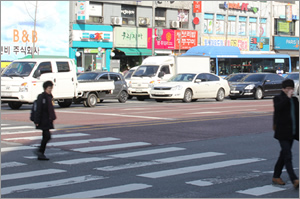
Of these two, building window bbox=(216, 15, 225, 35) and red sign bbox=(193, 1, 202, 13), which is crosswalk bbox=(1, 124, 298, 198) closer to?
red sign bbox=(193, 1, 202, 13)

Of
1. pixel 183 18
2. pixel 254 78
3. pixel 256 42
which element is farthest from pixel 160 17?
pixel 254 78

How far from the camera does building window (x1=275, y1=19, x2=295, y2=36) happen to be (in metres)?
72.1

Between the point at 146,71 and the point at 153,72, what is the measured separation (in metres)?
0.46

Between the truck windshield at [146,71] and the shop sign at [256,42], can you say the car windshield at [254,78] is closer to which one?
the truck windshield at [146,71]

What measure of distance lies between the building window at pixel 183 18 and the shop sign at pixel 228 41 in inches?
93.2

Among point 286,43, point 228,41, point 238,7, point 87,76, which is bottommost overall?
point 87,76

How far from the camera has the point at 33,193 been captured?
816 cm

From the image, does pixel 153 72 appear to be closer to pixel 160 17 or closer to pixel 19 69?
pixel 19 69

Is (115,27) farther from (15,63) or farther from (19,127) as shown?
Result: (19,127)

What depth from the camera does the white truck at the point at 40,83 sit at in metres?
24.0

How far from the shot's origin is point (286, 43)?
239 ft

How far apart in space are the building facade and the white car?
14990 millimetres

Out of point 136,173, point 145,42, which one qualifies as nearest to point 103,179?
point 136,173

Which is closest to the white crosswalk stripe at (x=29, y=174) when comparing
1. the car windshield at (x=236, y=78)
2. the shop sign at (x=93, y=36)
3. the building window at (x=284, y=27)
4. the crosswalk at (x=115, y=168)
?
the crosswalk at (x=115, y=168)
